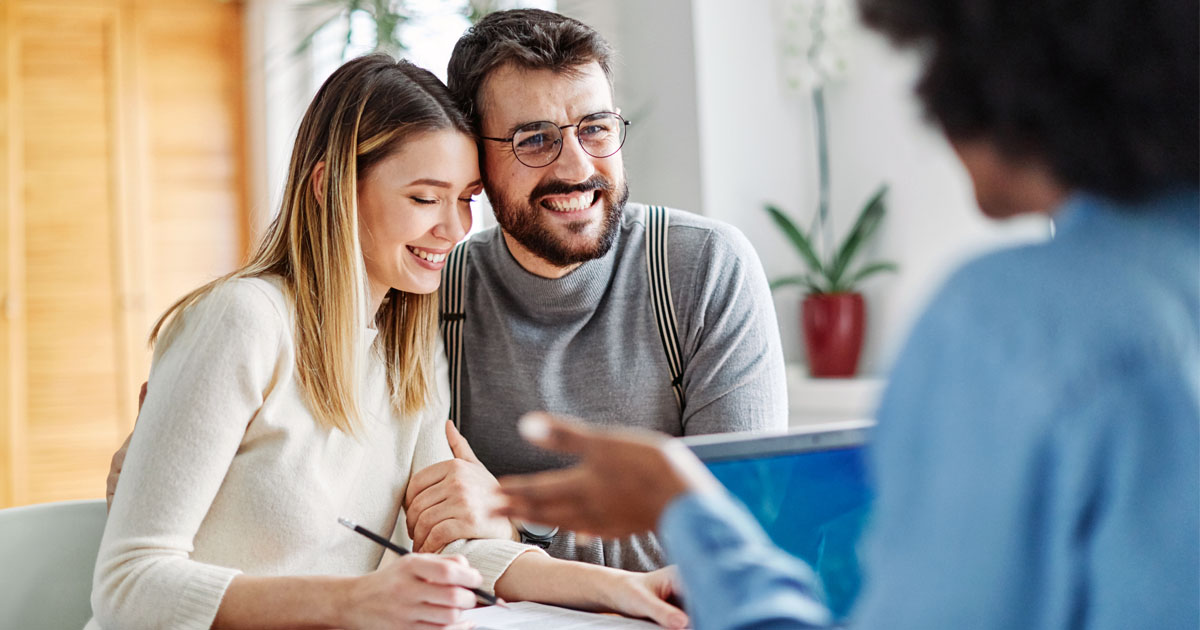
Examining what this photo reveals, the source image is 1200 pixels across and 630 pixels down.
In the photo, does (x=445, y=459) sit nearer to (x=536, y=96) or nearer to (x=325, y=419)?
(x=325, y=419)

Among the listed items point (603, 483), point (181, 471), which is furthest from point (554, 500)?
point (181, 471)

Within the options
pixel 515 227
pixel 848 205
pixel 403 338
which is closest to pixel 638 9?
pixel 848 205

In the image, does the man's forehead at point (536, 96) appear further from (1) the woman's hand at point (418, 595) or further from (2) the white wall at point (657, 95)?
(2) the white wall at point (657, 95)

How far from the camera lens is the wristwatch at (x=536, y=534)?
141cm

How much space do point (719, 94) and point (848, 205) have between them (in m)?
0.47

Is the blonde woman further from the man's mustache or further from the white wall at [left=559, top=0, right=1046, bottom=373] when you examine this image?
the white wall at [left=559, top=0, right=1046, bottom=373]

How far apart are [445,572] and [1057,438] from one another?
63cm

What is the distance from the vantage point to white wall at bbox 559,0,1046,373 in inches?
110


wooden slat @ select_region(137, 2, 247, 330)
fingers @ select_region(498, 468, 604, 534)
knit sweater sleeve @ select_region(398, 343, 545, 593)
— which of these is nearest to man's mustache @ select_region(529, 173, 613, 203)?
knit sweater sleeve @ select_region(398, 343, 545, 593)

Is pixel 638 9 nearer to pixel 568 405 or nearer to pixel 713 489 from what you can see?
pixel 568 405

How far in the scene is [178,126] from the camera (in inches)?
187

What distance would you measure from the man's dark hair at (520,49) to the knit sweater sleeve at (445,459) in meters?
0.40

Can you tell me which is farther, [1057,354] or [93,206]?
[93,206]

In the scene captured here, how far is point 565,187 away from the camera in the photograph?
62.2 inches
